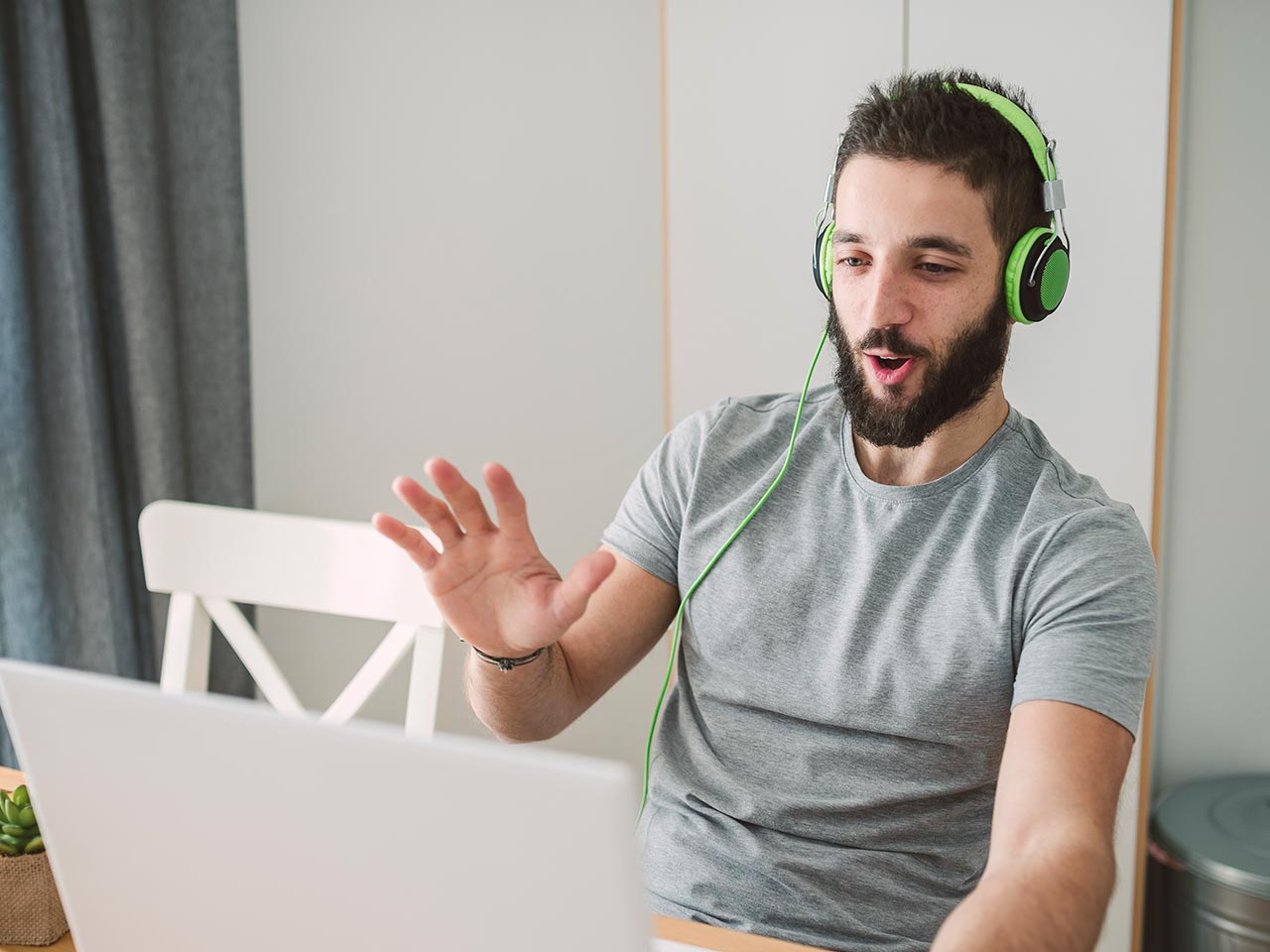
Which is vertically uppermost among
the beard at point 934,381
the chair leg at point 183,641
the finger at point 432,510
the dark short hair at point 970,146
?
the dark short hair at point 970,146

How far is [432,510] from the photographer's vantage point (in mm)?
1011

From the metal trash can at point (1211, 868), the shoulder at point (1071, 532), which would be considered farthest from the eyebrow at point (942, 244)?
the metal trash can at point (1211, 868)

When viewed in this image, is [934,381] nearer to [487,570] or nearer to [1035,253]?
[1035,253]

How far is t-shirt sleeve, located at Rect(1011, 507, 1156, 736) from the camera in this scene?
1.03m

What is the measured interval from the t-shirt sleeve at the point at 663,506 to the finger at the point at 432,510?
14.4 inches

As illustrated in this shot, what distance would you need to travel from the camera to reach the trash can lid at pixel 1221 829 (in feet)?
5.78

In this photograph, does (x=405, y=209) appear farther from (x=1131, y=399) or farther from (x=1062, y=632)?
(x=1062, y=632)

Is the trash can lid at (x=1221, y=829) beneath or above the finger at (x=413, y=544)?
beneath

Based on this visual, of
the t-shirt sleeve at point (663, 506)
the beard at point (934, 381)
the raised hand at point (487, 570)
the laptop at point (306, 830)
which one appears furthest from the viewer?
the t-shirt sleeve at point (663, 506)

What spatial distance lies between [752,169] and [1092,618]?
111 cm

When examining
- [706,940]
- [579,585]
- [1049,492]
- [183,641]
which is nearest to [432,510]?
[579,585]

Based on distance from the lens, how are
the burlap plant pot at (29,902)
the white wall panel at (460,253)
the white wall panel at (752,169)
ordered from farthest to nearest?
the white wall panel at (460,253) < the white wall panel at (752,169) < the burlap plant pot at (29,902)

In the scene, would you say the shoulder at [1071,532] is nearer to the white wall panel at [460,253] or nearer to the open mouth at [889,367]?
the open mouth at [889,367]

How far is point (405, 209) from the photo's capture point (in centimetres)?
249
